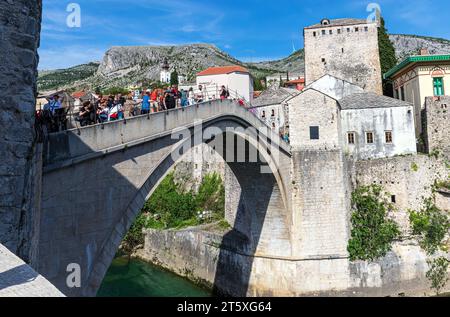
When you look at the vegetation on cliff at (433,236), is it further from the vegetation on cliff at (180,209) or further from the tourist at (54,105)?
the tourist at (54,105)

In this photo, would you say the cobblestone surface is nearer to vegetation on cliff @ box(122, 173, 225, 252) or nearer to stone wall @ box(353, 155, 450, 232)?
stone wall @ box(353, 155, 450, 232)

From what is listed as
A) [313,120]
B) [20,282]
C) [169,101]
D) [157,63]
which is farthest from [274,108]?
[157,63]

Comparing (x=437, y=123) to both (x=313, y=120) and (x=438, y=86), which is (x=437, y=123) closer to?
(x=438, y=86)

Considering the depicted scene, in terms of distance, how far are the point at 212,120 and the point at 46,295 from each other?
31.4ft

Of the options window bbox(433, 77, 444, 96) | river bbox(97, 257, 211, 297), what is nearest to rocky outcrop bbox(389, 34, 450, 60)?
window bbox(433, 77, 444, 96)

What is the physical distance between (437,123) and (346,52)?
1207 centimetres

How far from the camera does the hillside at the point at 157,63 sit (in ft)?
282

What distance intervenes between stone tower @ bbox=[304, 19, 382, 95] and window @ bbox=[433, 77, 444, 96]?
6.95 meters

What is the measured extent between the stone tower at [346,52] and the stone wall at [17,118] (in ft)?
88.8

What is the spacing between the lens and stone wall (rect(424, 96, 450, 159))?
1872cm

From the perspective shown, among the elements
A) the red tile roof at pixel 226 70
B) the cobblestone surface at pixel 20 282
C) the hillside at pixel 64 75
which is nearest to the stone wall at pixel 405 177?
the cobblestone surface at pixel 20 282

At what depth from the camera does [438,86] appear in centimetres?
2117

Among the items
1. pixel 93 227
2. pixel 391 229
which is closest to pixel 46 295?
pixel 93 227

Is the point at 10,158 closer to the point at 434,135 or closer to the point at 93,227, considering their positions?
the point at 93,227
